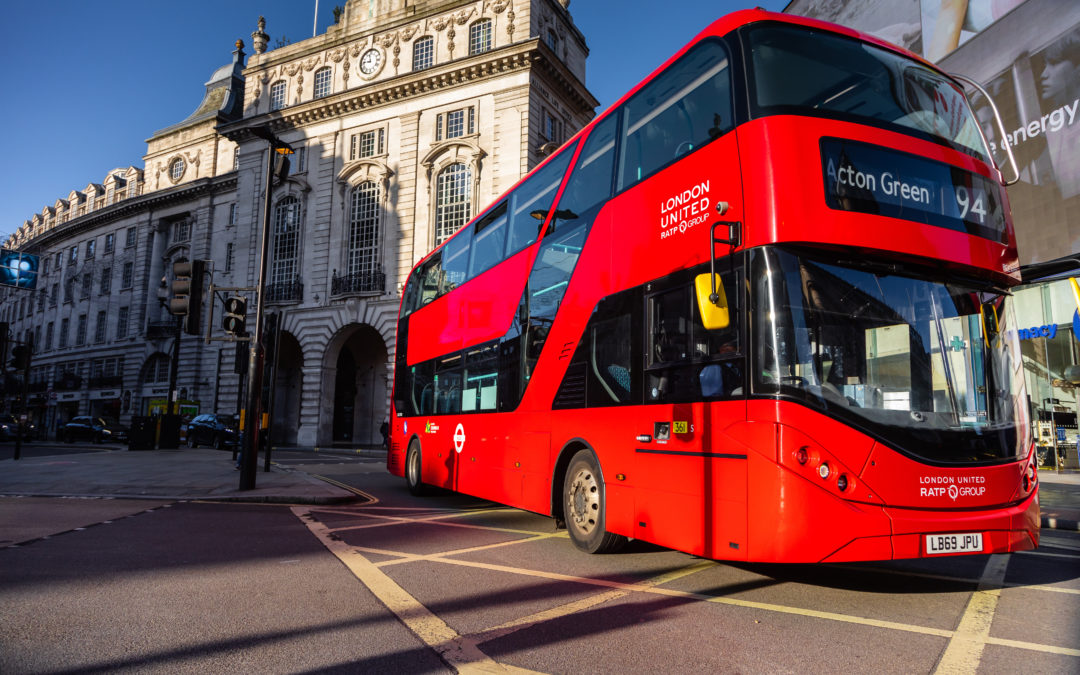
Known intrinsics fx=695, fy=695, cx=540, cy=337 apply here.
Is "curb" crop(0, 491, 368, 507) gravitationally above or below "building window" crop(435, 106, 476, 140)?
below

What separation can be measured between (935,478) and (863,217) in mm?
1829

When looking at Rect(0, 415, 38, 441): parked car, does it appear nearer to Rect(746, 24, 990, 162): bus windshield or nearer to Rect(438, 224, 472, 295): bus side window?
Rect(438, 224, 472, 295): bus side window

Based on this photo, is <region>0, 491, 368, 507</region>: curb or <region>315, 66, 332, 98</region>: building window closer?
<region>0, 491, 368, 507</region>: curb

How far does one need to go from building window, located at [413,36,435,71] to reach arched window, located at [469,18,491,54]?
2.15 m

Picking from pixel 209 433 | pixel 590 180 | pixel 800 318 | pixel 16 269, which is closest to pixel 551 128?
pixel 209 433

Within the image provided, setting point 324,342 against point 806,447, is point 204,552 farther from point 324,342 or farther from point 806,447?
point 324,342

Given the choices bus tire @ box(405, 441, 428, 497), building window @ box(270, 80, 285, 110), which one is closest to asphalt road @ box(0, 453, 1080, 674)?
bus tire @ box(405, 441, 428, 497)

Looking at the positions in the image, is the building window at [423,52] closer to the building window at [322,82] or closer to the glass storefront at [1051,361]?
the building window at [322,82]

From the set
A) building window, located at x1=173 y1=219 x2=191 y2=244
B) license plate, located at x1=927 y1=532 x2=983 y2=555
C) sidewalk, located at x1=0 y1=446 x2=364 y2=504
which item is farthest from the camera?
building window, located at x1=173 y1=219 x2=191 y2=244

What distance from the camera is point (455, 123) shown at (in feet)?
109

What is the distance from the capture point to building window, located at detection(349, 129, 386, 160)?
35188 mm

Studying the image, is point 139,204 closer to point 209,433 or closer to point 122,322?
point 122,322

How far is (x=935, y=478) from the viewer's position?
462 cm

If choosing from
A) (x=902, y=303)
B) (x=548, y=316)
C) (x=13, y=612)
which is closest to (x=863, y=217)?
(x=902, y=303)
